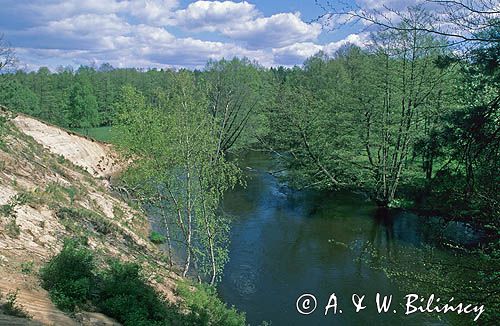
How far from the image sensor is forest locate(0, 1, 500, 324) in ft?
17.0

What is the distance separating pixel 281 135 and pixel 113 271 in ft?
78.1

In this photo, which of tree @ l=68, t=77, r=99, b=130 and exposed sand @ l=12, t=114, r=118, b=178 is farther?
tree @ l=68, t=77, r=99, b=130

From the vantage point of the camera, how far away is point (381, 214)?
27.1 meters

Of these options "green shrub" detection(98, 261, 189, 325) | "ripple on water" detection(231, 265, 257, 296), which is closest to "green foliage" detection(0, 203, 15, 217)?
"green shrub" detection(98, 261, 189, 325)

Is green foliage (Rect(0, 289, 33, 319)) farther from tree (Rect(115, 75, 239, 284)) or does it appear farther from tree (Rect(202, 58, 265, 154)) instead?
tree (Rect(202, 58, 265, 154))

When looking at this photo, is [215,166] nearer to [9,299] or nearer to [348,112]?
[9,299]

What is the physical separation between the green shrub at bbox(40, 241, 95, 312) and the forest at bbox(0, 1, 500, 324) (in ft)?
19.9

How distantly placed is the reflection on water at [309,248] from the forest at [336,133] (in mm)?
1061

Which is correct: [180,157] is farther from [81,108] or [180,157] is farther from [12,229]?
[81,108]

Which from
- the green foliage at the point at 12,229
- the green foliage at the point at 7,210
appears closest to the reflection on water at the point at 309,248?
the green foliage at the point at 12,229

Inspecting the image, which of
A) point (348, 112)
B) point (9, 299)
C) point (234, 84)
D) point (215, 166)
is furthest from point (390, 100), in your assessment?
point (9, 299)

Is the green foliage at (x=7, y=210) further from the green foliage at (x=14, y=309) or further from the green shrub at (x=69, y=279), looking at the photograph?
the green foliage at (x=14, y=309)

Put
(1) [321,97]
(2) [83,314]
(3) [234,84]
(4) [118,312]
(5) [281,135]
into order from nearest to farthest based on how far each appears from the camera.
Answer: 1. (2) [83,314]
2. (4) [118,312]
3. (5) [281,135]
4. (1) [321,97]
5. (3) [234,84]

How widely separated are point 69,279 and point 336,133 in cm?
2435
